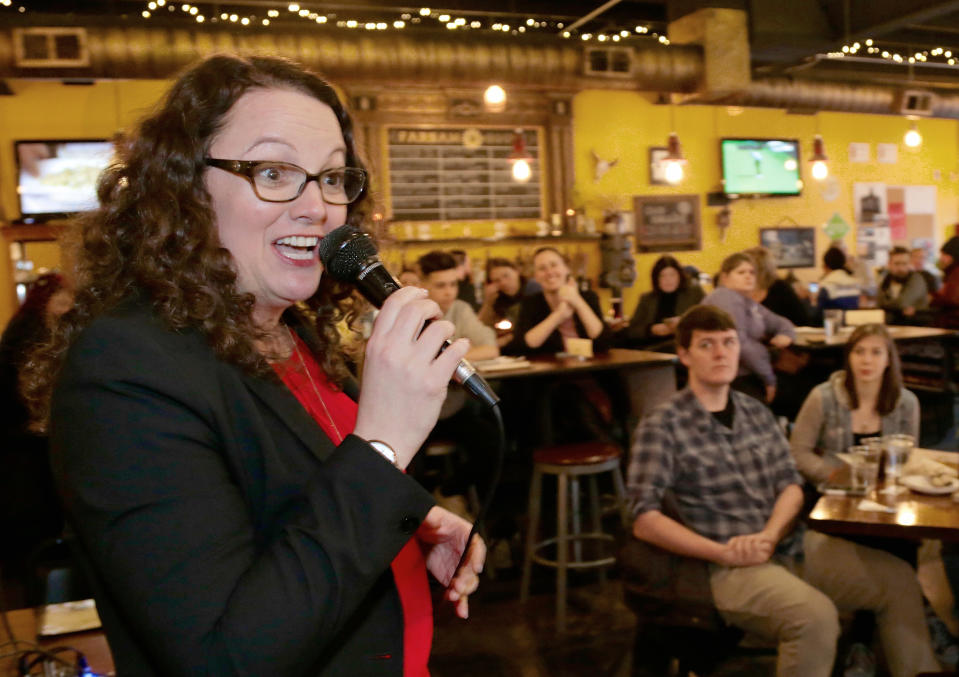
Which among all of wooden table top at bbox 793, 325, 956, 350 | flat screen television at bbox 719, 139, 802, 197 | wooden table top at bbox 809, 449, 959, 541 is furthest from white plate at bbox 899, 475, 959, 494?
flat screen television at bbox 719, 139, 802, 197

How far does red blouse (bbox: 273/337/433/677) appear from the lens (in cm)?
101

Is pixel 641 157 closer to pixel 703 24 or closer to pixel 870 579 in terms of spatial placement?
pixel 703 24

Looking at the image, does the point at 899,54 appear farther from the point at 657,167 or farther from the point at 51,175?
the point at 51,175

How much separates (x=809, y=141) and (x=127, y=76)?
354 inches

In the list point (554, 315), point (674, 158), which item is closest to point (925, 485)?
point (554, 315)

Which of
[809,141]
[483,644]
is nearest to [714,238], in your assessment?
[809,141]

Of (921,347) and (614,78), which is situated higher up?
(614,78)

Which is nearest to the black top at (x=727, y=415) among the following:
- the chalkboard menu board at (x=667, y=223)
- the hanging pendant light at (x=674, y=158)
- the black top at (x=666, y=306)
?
the black top at (x=666, y=306)

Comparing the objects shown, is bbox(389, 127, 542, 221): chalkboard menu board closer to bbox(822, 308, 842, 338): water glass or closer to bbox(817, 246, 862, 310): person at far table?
bbox(817, 246, 862, 310): person at far table

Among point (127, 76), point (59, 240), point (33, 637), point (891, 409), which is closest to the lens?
point (59, 240)

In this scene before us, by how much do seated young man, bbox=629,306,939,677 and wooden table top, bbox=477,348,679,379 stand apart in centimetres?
152

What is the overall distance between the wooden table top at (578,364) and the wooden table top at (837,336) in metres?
1.67

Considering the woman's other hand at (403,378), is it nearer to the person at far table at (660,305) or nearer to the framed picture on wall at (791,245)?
the person at far table at (660,305)

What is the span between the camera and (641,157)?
966cm
